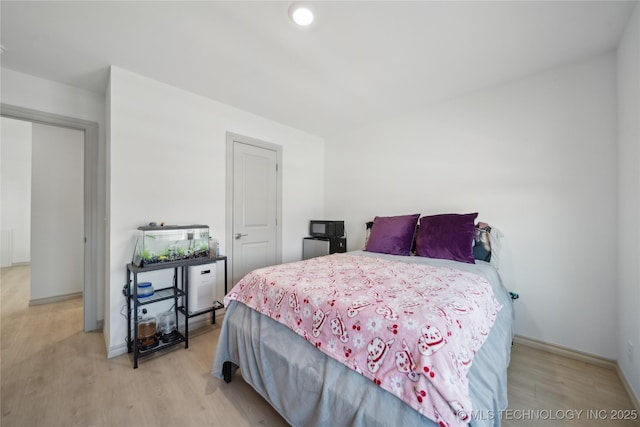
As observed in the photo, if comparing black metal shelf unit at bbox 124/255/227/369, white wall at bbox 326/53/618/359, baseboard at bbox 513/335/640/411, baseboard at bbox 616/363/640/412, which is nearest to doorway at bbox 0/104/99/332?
black metal shelf unit at bbox 124/255/227/369

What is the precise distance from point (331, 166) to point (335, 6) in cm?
258

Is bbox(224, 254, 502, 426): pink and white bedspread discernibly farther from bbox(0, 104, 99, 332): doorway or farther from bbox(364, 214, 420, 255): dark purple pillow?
bbox(0, 104, 99, 332): doorway

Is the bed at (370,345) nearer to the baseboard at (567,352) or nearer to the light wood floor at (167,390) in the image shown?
the light wood floor at (167,390)

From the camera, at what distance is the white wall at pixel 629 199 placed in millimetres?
1547

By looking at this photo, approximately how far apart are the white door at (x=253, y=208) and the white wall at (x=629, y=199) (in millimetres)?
3262

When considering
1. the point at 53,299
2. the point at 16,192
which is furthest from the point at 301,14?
the point at 16,192

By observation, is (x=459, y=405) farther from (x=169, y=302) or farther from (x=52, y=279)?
Result: (x=52, y=279)

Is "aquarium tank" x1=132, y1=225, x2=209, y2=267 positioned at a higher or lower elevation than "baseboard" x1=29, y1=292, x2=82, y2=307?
higher

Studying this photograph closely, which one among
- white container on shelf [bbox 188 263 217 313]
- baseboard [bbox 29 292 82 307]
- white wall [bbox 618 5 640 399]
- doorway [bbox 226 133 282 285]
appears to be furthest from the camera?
baseboard [bbox 29 292 82 307]

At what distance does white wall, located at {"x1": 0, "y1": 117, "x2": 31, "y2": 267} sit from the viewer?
16.1ft

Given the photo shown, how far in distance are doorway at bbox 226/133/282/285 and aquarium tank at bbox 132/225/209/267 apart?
489mm

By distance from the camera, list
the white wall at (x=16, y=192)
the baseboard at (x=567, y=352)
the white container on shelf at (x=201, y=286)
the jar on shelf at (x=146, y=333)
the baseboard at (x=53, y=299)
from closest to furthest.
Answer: the baseboard at (x=567, y=352) → the jar on shelf at (x=146, y=333) → the white container on shelf at (x=201, y=286) → the baseboard at (x=53, y=299) → the white wall at (x=16, y=192)

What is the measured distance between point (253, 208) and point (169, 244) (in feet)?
3.68

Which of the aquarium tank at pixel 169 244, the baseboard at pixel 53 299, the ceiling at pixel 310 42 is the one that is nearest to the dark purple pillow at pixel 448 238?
the ceiling at pixel 310 42
